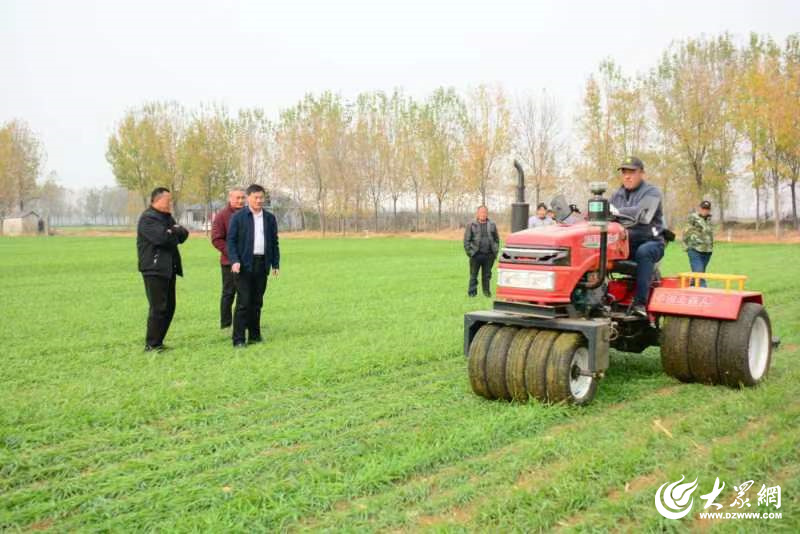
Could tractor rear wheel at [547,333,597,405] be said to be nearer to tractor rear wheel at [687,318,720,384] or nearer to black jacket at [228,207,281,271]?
tractor rear wheel at [687,318,720,384]

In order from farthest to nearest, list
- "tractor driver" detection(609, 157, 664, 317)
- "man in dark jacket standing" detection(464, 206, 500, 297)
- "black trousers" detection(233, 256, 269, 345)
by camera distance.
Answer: "man in dark jacket standing" detection(464, 206, 500, 297) < "black trousers" detection(233, 256, 269, 345) < "tractor driver" detection(609, 157, 664, 317)

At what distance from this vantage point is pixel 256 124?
76.5m

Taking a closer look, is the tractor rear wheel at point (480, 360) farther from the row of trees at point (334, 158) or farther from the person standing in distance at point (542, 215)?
the row of trees at point (334, 158)

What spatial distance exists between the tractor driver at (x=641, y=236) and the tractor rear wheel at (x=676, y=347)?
29cm

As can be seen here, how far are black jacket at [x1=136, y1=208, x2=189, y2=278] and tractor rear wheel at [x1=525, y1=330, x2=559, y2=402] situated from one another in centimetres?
485

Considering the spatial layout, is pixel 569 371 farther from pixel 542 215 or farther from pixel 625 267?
pixel 542 215

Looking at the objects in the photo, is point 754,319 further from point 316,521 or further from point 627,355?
point 316,521

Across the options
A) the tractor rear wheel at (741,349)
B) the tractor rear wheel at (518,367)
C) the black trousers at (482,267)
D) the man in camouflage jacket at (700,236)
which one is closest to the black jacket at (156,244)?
the tractor rear wheel at (518,367)

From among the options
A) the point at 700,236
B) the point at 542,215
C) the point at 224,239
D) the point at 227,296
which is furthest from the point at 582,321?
the point at 542,215

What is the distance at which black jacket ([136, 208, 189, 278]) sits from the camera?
861 cm

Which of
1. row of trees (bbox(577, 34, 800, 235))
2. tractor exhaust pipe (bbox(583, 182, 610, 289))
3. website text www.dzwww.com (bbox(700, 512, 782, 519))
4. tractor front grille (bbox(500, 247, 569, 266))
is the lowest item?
website text www.dzwww.com (bbox(700, 512, 782, 519))

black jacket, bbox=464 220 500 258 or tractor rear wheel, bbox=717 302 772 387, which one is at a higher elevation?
black jacket, bbox=464 220 500 258

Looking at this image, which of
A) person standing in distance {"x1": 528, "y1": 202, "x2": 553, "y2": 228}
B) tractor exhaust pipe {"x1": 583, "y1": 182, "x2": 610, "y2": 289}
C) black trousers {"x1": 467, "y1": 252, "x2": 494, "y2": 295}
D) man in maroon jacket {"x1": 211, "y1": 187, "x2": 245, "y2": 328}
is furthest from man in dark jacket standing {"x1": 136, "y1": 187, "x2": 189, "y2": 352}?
person standing in distance {"x1": 528, "y1": 202, "x2": 553, "y2": 228}

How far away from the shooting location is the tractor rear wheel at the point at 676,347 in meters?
6.61
